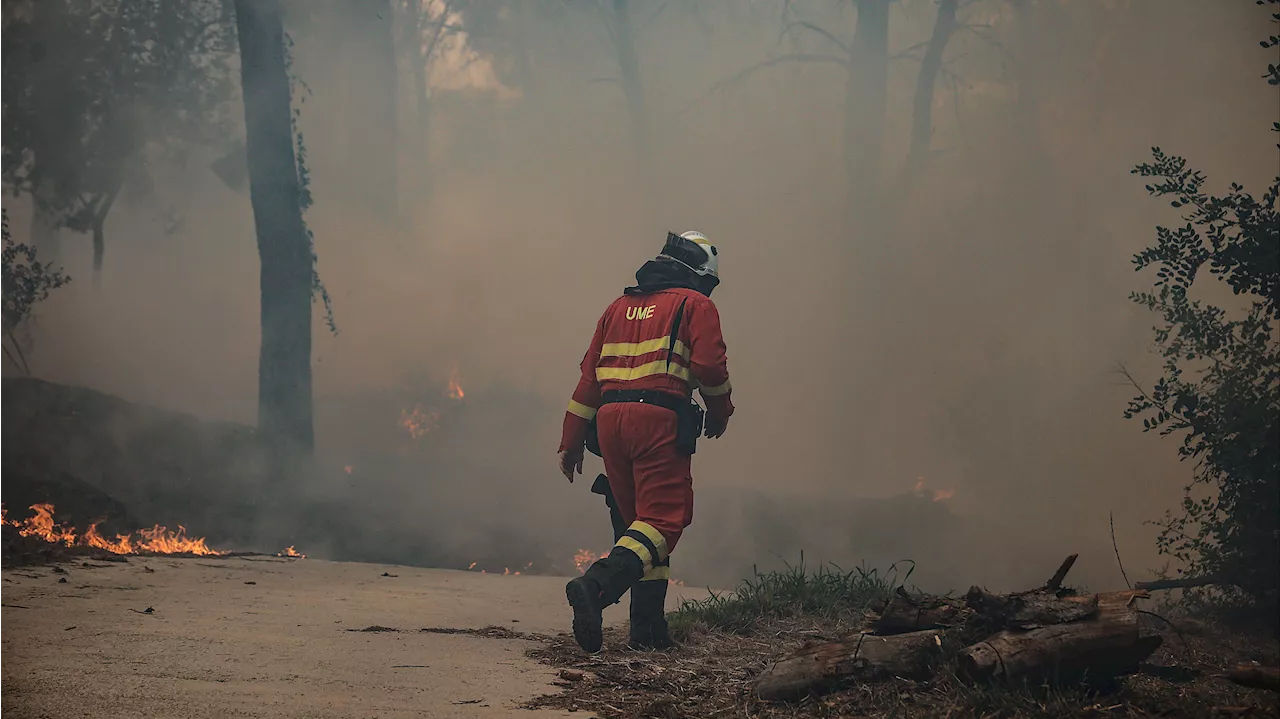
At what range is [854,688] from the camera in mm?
3369

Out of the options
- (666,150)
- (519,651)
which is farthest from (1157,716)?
(666,150)

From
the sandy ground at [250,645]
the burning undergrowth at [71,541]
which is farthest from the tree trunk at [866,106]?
the burning undergrowth at [71,541]

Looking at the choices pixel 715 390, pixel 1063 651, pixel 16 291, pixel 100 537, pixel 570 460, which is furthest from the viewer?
pixel 16 291

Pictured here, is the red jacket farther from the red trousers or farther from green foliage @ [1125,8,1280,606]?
green foliage @ [1125,8,1280,606]

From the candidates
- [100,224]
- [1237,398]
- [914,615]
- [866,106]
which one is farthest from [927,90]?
[100,224]

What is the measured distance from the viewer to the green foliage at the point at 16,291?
10.5m

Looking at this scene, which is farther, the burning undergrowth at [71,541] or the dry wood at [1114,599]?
the burning undergrowth at [71,541]

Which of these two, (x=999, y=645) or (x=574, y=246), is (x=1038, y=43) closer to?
(x=574, y=246)

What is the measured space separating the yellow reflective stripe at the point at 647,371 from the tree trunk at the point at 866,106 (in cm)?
787

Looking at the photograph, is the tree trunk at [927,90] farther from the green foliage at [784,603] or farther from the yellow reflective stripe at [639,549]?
the yellow reflective stripe at [639,549]

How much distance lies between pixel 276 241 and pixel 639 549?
27.2ft

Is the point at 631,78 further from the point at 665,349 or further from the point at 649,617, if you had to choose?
the point at 649,617

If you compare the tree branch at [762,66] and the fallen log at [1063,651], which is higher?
the tree branch at [762,66]

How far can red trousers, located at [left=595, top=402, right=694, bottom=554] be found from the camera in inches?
184
